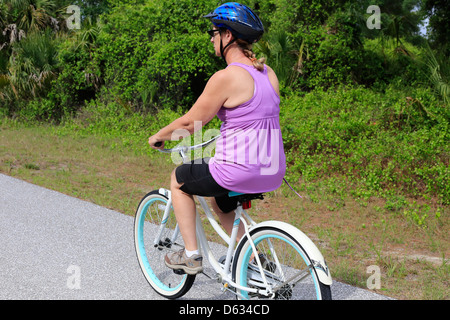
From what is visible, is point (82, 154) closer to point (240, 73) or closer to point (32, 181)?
point (32, 181)

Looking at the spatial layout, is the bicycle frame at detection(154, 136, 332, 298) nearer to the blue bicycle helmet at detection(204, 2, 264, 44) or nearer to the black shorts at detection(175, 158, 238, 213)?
the black shorts at detection(175, 158, 238, 213)

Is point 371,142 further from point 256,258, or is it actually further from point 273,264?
point 256,258

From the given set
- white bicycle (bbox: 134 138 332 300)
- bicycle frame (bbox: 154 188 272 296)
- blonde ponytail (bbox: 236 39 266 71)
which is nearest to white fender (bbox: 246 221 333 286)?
white bicycle (bbox: 134 138 332 300)

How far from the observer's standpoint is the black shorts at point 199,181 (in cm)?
320

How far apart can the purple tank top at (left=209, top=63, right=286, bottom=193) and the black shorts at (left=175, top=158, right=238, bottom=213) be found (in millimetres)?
86

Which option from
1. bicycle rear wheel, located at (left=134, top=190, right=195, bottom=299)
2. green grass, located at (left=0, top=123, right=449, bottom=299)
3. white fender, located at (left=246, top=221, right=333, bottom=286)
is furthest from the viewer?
green grass, located at (left=0, top=123, right=449, bottom=299)

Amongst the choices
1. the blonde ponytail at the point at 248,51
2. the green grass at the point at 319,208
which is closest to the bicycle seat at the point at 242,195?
the blonde ponytail at the point at 248,51

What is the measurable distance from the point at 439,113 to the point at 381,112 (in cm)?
108

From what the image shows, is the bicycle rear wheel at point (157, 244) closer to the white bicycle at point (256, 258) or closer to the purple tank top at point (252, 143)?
the white bicycle at point (256, 258)

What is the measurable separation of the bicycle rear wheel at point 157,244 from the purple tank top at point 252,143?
0.84m

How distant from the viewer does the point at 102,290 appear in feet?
13.1

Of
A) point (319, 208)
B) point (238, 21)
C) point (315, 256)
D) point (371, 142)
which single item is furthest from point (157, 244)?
point (371, 142)

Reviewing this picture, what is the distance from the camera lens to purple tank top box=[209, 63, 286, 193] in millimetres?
3031

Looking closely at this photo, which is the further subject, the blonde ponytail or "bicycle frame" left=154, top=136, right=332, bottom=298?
the blonde ponytail
